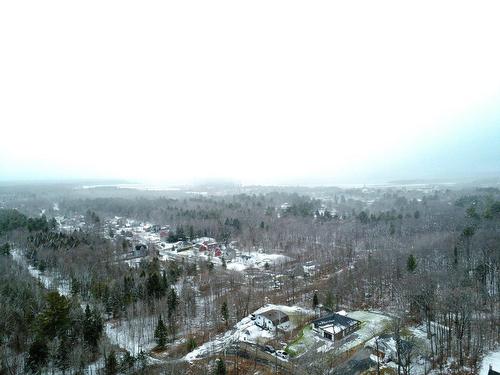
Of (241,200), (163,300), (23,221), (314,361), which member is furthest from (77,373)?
(241,200)

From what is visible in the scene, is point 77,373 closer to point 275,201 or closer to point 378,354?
point 378,354

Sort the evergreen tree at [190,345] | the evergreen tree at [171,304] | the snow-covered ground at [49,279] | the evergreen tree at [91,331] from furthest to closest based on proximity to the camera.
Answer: the snow-covered ground at [49,279], the evergreen tree at [171,304], the evergreen tree at [190,345], the evergreen tree at [91,331]

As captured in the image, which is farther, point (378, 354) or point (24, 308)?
point (24, 308)

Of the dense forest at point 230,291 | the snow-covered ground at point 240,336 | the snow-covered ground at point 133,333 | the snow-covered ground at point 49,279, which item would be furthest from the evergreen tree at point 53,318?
the snow-covered ground at point 49,279

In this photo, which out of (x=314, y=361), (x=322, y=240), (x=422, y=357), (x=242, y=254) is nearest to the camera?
(x=314, y=361)

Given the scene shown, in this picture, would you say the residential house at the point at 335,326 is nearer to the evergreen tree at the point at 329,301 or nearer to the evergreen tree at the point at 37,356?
the evergreen tree at the point at 329,301

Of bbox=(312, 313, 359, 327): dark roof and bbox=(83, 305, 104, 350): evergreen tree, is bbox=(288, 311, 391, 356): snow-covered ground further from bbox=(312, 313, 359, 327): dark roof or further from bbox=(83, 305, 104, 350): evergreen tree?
bbox=(83, 305, 104, 350): evergreen tree
